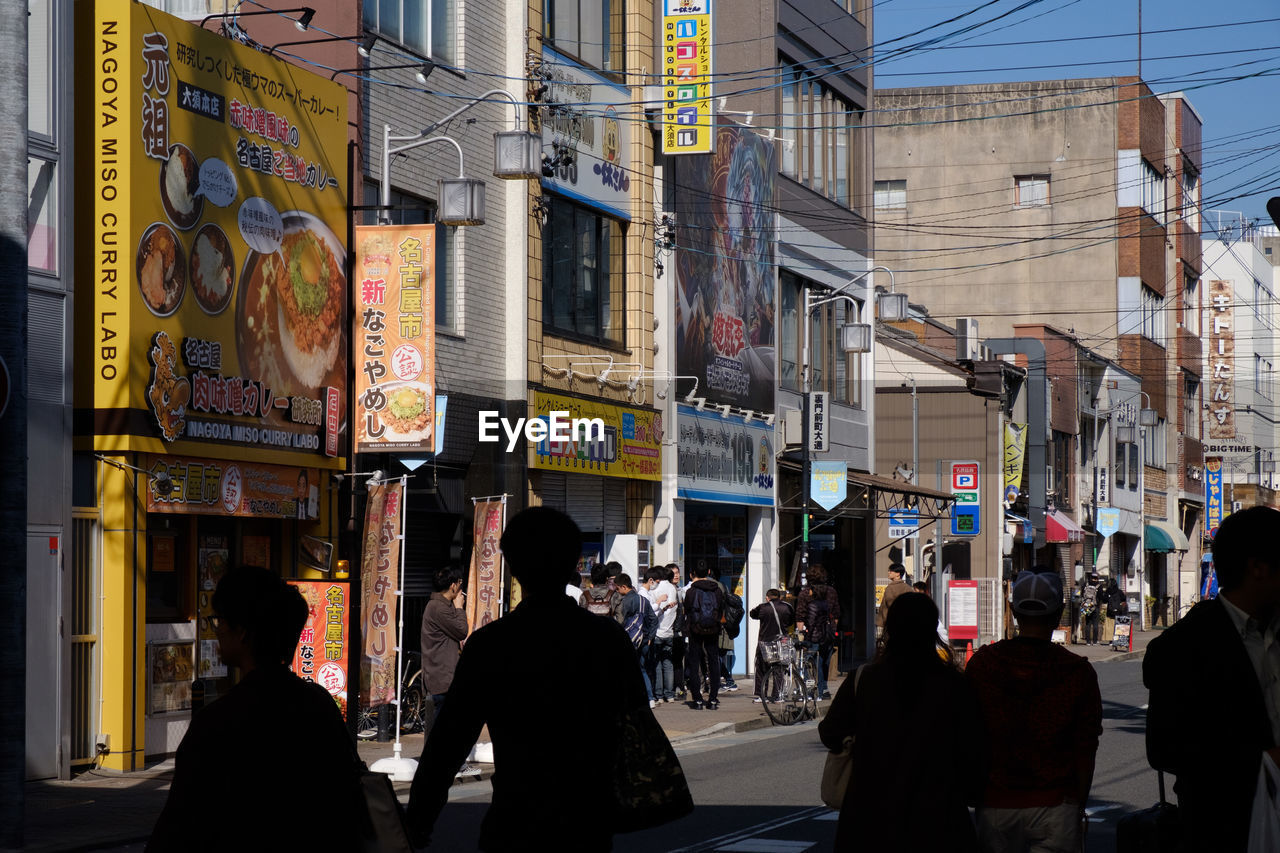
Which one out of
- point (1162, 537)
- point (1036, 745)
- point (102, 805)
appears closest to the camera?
point (1036, 745)

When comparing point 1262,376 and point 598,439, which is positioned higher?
Answer: point 1262,376

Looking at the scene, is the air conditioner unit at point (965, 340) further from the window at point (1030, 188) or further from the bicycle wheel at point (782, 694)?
the bicycle wheel at point (782, 694)

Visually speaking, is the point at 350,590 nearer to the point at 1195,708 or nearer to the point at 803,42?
the point at 1195,708

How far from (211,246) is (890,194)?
159 feet

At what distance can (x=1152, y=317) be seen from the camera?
65625 millimetres

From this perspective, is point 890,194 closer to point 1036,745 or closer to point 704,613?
point 704,613

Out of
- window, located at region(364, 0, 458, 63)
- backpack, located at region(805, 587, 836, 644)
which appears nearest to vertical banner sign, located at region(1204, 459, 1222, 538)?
backpack, located at region(805, 587, 836, 644)

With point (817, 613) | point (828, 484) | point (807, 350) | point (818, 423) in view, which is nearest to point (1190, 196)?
point (807, 350)

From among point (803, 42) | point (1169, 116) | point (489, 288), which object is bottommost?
point (489, 288)

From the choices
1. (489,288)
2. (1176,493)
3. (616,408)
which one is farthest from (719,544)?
(1176,493)

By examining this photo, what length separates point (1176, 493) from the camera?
70062mm

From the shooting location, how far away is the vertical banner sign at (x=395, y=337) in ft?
63.0

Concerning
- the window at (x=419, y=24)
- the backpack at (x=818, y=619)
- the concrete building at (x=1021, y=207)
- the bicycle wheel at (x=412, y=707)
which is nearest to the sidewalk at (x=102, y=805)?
the bicycle wheel at (x=412, y=707)

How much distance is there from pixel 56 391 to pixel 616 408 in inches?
469
